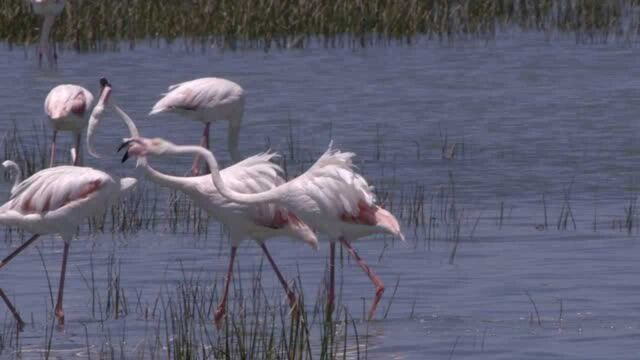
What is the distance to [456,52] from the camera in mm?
27234

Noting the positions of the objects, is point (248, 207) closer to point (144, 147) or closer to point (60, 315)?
point (144, 147)

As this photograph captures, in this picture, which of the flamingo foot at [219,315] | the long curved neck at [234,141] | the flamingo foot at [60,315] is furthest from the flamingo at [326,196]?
the long curved neck at [234,141]

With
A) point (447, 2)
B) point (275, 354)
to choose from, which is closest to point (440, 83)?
point (447, 2)

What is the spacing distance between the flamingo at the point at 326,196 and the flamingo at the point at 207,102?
17.9 ft

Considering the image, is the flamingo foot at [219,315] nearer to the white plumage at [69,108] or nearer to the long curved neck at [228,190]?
the long curved neck at [228,190]

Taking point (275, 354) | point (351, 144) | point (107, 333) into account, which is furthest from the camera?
point (351, 144)

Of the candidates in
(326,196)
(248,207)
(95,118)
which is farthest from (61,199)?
(326,196)

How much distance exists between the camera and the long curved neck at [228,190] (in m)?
9.23

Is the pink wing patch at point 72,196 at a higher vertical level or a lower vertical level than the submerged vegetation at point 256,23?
higher

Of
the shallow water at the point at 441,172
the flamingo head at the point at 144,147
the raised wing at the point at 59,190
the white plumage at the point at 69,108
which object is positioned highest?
the flamingo head at the point at 144,147

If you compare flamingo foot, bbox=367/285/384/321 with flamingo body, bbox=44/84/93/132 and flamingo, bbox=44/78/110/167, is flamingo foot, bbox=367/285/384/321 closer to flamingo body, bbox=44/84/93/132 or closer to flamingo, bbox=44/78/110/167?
flamingo, bbox=44/78/110/167

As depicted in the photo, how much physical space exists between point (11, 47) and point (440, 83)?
26.2ft

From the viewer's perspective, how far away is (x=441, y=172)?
16.3m

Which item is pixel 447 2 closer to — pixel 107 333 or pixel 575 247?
pixel 575 247
